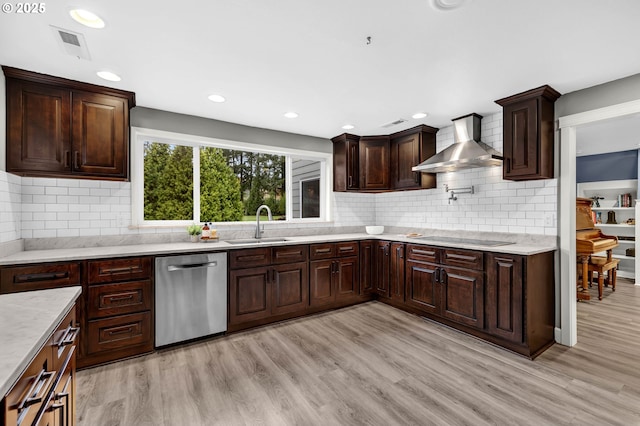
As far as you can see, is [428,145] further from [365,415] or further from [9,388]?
[9,388]

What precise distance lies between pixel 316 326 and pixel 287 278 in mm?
630

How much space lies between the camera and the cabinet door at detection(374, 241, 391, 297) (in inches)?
161

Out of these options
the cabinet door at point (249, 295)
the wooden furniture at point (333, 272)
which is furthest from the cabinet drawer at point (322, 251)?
the cabinet door at point (249, 295)

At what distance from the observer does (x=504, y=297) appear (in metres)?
2.85

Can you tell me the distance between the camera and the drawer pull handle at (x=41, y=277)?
2.23m

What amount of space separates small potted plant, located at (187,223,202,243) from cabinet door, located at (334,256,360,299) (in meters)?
1.72

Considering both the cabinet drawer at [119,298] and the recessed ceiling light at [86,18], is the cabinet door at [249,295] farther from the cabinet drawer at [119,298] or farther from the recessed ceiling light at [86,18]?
the recessed ceiling light at [86,18]

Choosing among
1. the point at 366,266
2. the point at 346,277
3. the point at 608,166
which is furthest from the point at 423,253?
the point at 608,166

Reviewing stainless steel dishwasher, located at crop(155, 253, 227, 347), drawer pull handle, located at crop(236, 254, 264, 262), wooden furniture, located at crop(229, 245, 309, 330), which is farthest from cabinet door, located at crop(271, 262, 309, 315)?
stainless steel dishwasher, located at crop(155, 253, 227, 347)

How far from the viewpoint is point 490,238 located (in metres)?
3.60

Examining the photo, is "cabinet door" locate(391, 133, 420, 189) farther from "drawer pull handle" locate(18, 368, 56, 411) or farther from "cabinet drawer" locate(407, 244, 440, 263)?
"drawer pull handle" locate(18, 368, 56, 411)

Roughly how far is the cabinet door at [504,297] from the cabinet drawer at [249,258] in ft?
7.54

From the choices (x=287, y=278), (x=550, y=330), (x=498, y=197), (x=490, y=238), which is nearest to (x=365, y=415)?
(x=287, y=278)

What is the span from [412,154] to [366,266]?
5.56ft
